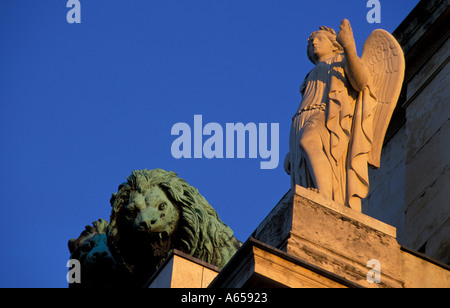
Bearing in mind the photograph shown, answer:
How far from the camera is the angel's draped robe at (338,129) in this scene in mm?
10727

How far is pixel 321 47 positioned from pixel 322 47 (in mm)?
10

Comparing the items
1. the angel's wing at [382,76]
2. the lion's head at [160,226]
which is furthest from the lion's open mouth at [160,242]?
the angel's wing at [382,76]

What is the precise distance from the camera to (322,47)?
12.1 metres

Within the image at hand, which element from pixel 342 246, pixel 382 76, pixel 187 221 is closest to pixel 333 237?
pixel 342 246

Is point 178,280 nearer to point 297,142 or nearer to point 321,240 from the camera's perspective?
point 321,240

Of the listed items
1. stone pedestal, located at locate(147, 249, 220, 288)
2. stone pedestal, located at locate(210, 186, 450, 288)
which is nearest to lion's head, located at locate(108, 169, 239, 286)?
stone pedestal, located at locate(210, 186, 450, 288)

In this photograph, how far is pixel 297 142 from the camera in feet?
36.5

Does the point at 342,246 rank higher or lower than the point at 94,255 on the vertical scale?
lower

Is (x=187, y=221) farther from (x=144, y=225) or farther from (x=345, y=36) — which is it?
(x=345, y=36)

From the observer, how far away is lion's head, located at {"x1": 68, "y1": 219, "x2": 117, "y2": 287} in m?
11.7

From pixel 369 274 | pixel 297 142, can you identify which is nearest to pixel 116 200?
pixel 297 142

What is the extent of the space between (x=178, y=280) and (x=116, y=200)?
232 cm

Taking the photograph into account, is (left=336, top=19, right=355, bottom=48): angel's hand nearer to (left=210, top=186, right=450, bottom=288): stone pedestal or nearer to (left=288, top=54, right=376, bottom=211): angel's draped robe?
(left=288, top=54, right=376, bottom=211): angel's draped robe

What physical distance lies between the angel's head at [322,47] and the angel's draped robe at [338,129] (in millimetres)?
368
